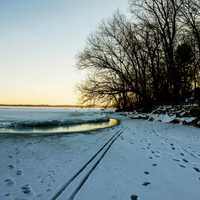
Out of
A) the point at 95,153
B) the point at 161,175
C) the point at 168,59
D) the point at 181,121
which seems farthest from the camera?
the point at 168,59

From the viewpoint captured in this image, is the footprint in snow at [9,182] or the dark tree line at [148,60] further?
the dark tree line at [148,60]

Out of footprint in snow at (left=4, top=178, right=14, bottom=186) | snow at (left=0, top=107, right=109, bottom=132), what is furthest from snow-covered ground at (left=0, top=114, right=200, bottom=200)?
snow at (left=0, top=107, right=109, bottom=132)

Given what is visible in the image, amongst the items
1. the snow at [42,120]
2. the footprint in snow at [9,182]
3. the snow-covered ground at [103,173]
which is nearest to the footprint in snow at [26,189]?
the snow-covered ground at [103,173]

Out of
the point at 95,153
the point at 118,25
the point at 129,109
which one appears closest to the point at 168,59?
the point at 118,25

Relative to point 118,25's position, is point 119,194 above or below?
below

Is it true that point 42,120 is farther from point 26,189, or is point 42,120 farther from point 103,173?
point 26,189

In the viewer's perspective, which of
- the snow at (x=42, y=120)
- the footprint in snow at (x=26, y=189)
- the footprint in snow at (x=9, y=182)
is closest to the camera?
the footprint in snow at (x=26, y=189)

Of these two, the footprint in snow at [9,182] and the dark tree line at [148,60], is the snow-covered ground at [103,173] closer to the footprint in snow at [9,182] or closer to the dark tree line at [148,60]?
the footprint in snow at [9,182]

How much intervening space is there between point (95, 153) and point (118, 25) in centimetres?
2773

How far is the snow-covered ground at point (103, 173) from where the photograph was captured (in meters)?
4.08

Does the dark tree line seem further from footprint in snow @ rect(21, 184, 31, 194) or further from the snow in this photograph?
footprint in snow @ rect(21, 184, 31, 194)

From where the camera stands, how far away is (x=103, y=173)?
5.20m

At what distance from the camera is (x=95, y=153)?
7172 millimetres

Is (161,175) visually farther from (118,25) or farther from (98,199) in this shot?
(118,25)
